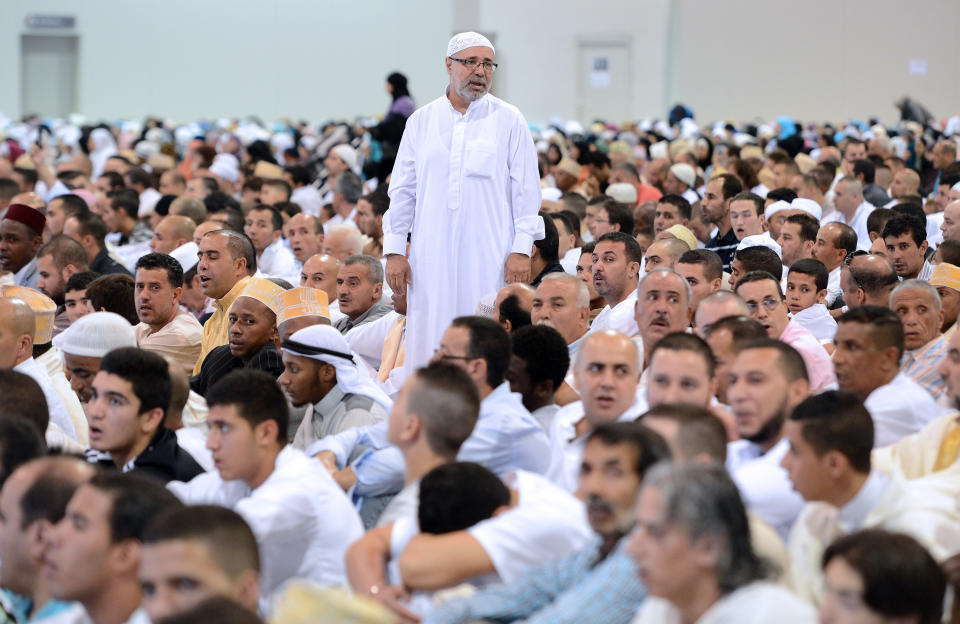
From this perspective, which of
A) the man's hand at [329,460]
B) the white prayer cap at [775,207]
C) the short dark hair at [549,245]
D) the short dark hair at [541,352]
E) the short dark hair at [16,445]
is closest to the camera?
the short dark hair at [16,445]

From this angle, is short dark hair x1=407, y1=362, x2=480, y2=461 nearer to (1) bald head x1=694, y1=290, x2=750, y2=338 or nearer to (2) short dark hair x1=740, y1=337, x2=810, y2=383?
(2) short dark hair x1=740, y1=337, x2=810, y2=383

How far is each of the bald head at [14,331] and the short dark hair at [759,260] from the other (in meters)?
3.17

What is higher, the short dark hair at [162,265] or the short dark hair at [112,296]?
the short dark hair at [162,265]

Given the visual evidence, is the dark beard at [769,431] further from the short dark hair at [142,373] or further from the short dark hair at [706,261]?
the short dark hair at [706,261]

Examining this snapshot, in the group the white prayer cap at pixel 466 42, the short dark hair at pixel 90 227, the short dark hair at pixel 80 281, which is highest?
the white prayer cap at pixel 466 42

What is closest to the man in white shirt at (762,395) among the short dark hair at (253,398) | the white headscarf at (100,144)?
the short dark hair at (253,398)

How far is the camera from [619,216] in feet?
24.8

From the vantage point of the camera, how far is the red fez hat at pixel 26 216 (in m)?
7.29

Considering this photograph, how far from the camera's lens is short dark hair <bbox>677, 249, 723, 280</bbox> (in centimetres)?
543

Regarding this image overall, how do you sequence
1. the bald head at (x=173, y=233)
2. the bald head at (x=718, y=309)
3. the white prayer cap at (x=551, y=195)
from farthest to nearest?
the white prayer cap at (x=551, y=195), the bald head at (x=173, y=233), the bald head at (x=718, y=309)

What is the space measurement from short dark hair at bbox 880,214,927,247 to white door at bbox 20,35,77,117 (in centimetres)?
2013

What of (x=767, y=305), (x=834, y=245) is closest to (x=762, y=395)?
(x=767, y=305)

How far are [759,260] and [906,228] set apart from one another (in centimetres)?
90

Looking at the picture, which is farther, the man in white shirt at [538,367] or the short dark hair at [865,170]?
the short dark hair at [865,170]
